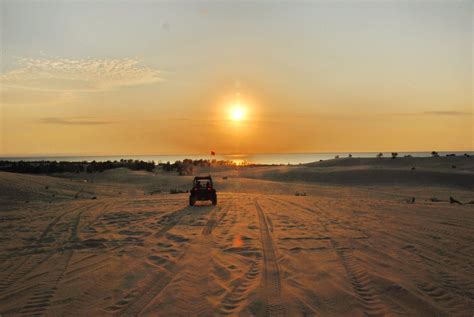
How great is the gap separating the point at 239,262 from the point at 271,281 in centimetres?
141

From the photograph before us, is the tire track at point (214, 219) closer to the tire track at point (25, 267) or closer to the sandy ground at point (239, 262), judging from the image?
the sandy ground at point (239, 262)

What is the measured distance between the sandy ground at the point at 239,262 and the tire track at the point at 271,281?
0.03 m

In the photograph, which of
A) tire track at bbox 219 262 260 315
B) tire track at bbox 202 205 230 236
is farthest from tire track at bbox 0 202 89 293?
tire track at bbox 202 205 230 236

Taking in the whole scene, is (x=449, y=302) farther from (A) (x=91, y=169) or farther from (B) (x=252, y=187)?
(A) (x=91, y=169)

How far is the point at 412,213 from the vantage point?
50.9ft

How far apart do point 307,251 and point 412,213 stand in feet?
25.9

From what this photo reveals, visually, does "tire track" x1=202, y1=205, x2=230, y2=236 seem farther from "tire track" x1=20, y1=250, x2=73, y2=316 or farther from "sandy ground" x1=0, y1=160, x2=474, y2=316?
"tire track" x1=20, y1=250, x2=73, y2=316

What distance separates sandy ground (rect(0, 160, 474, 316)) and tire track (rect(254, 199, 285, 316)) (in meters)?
0.03

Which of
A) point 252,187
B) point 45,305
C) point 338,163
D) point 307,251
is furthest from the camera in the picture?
point 338,163

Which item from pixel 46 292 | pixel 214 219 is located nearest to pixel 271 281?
pixel 46 292

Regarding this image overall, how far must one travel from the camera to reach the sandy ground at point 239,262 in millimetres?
6316

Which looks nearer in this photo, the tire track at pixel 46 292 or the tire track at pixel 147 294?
the tire track at pixel 147 294

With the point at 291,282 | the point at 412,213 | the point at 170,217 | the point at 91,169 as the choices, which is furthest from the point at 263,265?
the point at 91,169

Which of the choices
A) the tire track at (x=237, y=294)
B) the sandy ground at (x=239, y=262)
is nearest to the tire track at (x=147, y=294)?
the sandy ground at (x=239, y=262)
